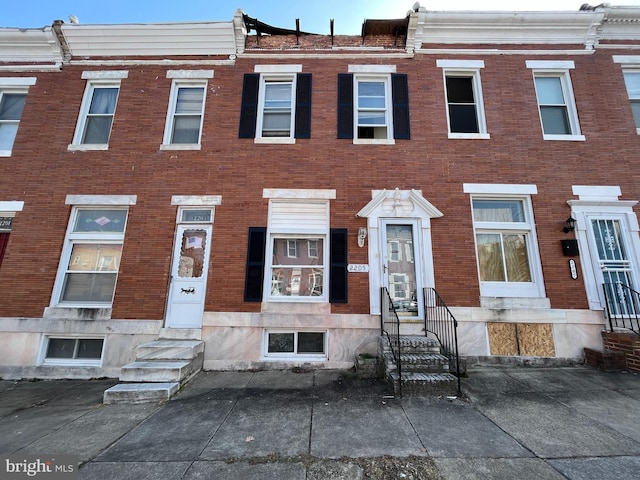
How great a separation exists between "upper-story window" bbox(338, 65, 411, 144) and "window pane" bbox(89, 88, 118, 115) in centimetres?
607

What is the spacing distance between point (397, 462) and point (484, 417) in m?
1.79

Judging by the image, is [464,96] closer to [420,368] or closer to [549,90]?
[549,90]

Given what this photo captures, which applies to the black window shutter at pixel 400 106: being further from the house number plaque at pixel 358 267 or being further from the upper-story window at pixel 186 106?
the upper-story window at pixel 186 106

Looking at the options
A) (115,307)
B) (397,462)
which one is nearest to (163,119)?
(115,307)

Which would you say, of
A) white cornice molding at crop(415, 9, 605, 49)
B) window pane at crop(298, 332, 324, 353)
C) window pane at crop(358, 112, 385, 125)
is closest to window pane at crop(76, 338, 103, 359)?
window pane at crop(298, 332, 324, 353)

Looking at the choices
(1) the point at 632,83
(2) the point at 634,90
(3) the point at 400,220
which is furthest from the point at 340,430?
(1) the point at 632,83

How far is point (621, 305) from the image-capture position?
6195mm

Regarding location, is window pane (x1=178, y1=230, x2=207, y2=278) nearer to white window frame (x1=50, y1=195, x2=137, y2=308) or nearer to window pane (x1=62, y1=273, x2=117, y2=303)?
white window frame (x1=50, y1=195, x2=137, y2=308)

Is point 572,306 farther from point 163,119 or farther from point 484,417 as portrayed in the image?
point 163,119

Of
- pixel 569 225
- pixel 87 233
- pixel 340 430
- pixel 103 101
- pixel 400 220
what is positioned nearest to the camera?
pixel 340 430

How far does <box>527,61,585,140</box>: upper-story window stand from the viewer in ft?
24.1

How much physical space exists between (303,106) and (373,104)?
1.86m

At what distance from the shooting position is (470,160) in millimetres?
7023

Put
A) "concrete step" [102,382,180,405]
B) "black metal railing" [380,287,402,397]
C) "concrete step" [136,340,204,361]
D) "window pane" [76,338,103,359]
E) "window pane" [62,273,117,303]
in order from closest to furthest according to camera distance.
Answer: "concrete step" [102,382,180,405] → "concrete step" [136,340,204,361] → "black metal railing" [380,287,402,397] → "window pane" [76,338,103,359] → "window pane" [62,273,117,303]
